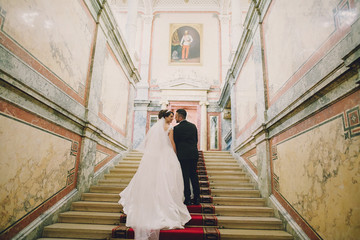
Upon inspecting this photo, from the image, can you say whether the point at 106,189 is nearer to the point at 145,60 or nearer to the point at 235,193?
the point at 235,193

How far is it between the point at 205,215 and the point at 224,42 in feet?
33.7

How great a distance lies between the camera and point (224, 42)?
39.5 feet

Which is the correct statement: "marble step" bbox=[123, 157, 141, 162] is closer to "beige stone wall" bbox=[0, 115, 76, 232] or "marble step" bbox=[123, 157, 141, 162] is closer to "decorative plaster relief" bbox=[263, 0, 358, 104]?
"beige stone wall" bbox=[0, 115, 76, 232]

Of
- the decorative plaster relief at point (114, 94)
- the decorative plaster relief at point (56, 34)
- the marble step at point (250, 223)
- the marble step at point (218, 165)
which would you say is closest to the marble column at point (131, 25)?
the decorative plaster relief at point (114, 94)

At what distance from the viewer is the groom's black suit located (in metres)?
3.64

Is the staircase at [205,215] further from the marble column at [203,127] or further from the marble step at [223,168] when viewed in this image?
the marble column at [203,127]

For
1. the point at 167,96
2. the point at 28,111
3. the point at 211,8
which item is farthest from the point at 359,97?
the point at 211,8

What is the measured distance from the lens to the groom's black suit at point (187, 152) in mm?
3636

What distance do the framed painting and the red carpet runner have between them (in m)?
9.06

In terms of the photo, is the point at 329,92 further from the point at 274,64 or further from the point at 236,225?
the point at 236,225

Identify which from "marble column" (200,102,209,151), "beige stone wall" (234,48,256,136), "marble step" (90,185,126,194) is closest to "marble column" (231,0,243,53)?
"beige stone wall" (234,48,256,136)

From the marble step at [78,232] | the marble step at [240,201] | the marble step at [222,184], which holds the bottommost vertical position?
the marble step at [78,232]

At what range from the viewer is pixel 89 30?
466 centimetres

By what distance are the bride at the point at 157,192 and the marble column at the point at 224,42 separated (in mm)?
8471
